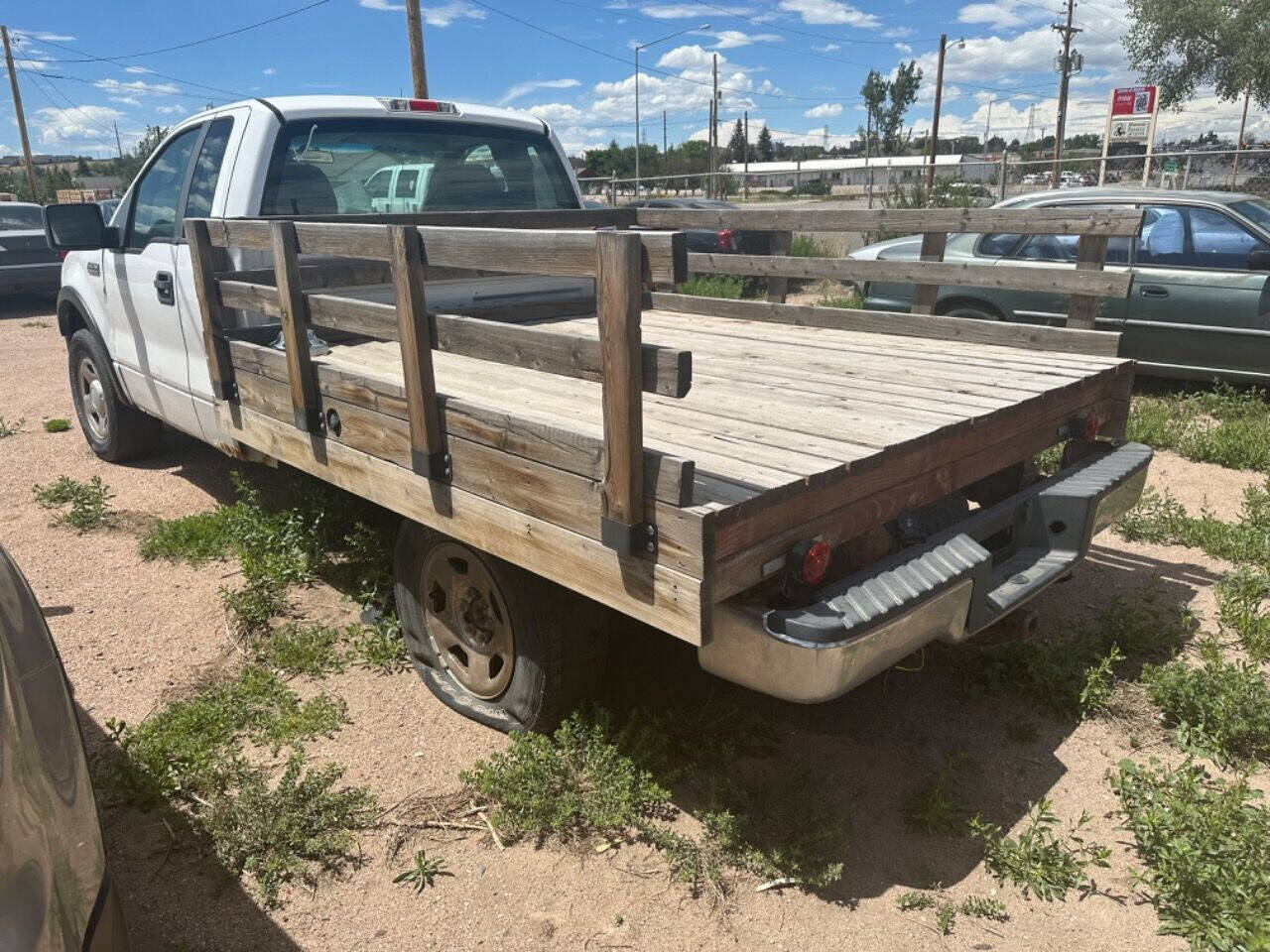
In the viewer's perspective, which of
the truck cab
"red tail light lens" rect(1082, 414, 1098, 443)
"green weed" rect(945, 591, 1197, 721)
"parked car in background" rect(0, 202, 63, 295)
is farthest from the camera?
"parked car in background" rect(0, 202, 63, 295)

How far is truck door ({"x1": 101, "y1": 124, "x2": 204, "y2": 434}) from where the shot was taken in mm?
4586

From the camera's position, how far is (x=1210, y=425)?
667 cm

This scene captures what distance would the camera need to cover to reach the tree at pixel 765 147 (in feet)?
347

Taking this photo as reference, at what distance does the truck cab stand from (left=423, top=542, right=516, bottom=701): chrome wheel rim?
1.56m

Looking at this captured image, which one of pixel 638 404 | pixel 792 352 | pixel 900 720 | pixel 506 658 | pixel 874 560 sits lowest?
pixel 900 720

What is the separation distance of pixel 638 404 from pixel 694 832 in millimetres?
1406

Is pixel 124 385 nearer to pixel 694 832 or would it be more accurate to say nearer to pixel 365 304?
pixel 365 304

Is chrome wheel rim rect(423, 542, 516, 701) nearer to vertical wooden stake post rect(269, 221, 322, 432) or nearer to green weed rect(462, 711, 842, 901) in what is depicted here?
green weed rect(462, 711, 842, 901)

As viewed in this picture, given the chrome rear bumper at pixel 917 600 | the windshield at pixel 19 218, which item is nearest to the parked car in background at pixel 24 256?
the windshield at pixel 19 218

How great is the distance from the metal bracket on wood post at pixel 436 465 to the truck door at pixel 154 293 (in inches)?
88.6

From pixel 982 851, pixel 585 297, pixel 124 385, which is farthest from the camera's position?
pixel 124 385

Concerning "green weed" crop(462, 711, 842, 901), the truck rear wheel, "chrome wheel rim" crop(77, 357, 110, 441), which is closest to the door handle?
"chrome wheel rim" crop(77, 357, 110, 441)

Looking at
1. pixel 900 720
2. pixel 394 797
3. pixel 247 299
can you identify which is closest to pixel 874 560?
pixel 900 720

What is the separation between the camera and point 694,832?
2854 millimetres
